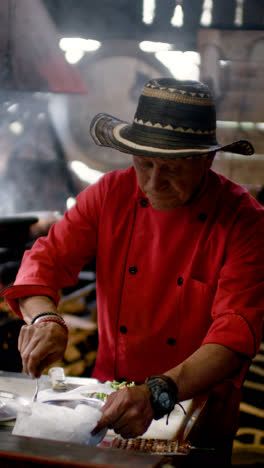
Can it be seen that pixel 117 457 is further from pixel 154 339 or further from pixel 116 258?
pixel 116 258

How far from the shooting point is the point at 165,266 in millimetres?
2018

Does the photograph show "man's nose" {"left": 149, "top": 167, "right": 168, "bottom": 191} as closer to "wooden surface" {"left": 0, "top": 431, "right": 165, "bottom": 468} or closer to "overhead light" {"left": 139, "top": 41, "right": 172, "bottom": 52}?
"wooden surface" {"left": 0, "top": 431, "right": 165, "bottom": 468}

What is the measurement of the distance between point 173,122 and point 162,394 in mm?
879

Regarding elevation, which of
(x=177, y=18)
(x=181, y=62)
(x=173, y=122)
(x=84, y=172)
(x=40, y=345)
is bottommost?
(x=84, y=172)

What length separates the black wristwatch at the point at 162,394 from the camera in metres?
1.42

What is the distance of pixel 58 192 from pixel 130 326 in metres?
4.57

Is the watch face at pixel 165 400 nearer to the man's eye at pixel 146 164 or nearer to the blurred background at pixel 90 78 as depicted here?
the man's eye at pixel 146 164

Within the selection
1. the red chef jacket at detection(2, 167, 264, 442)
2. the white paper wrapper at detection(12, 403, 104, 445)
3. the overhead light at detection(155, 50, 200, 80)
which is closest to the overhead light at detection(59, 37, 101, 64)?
the overhead light at detection(155, 50, 200, 80)

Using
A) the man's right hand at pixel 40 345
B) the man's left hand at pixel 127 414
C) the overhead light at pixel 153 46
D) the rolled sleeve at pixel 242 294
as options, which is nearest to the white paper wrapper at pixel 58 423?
the man's left hand at pixel 127 414

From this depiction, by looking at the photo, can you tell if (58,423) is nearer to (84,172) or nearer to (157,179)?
(157,179)

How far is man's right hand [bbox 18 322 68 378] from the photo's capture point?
1663 millimetres

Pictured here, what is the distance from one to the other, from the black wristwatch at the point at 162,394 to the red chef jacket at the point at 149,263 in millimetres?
405

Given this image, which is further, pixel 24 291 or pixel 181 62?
pixel 181 62

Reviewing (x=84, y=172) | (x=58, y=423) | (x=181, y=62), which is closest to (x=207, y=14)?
(x=181, y=62)
